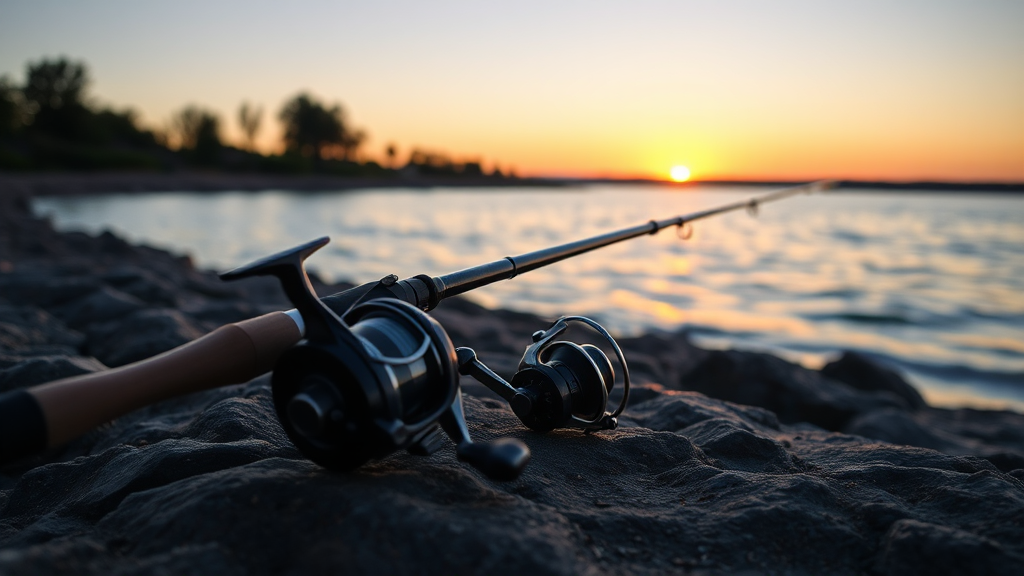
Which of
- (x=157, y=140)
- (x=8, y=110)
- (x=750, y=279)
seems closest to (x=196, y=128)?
(x=157, y=140)

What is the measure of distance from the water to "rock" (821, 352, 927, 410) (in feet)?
5.38

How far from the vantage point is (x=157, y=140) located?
74438 mm

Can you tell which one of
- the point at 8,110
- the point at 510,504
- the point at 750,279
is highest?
the point at 8,110

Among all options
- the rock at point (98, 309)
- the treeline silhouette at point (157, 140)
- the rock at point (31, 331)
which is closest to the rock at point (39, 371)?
A: the rock at point (31, 331)

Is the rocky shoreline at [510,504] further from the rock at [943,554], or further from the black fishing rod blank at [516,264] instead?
the black fishing rod blank at [516,264]

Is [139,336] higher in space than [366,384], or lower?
lower

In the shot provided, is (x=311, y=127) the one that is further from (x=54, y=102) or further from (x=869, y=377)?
(x=869, y=377)

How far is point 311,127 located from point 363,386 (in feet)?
292

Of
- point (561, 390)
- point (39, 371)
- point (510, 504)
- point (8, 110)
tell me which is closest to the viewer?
point (510, 504)

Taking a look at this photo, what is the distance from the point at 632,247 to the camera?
71.2 ft

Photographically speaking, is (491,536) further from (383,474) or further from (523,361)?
(523,361)

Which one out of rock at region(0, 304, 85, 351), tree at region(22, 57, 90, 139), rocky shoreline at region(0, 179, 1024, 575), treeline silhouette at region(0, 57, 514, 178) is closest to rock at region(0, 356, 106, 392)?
rocky shoreline at region(0, 179, 1024, 575)

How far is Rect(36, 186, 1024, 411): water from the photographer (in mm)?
9664

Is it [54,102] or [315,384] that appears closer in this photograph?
[315,384]
